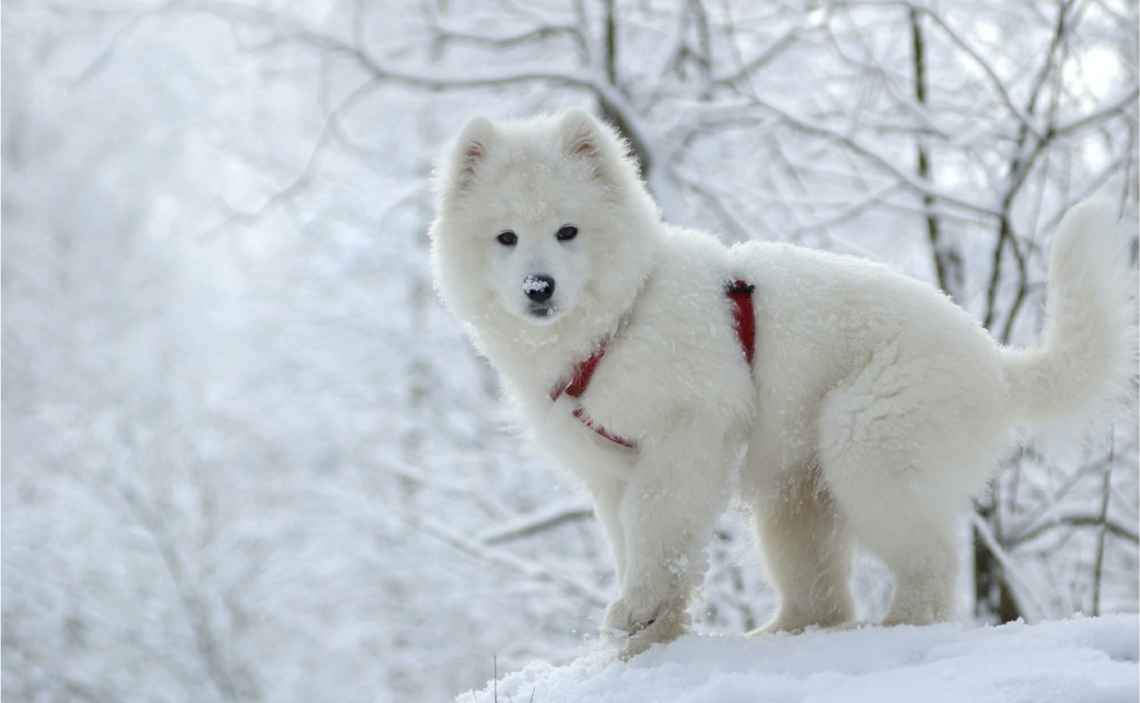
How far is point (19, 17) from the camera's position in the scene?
1529cm

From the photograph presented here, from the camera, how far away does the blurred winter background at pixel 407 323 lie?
25.4ft

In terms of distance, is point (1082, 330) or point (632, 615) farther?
point (1082, 330)

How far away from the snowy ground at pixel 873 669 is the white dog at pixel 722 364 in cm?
28

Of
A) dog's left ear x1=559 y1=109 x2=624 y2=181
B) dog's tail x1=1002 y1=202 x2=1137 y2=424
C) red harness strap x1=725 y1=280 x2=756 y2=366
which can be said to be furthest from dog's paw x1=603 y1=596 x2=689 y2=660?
dog's left ear x1=559 y1=109 x2=624 y2=181

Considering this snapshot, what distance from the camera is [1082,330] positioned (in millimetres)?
3469

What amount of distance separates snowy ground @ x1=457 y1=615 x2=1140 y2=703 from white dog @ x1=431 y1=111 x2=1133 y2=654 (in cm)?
28

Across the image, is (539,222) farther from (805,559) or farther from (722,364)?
(805,559)

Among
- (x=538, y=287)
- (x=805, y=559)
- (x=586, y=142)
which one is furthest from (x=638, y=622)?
(x=586, y=142)

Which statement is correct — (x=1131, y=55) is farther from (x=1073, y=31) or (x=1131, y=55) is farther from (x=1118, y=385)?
(x=1118, y=385)

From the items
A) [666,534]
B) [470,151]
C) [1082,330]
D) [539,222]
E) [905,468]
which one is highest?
[470,151]

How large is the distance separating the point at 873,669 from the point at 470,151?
1983 millimetres

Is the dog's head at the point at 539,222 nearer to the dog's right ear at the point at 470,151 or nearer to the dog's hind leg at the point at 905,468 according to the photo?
the dog's right ear at the point at 470,151

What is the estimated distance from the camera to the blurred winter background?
7.75m

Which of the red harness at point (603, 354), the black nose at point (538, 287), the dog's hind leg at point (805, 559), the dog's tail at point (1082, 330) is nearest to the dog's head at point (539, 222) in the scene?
the black nose at point (538, 287)
